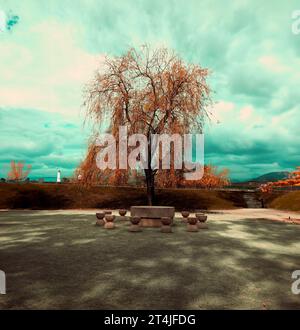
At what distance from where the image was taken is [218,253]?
8109 millimetres

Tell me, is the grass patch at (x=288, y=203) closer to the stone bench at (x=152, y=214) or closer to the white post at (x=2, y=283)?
the stone bench at (x=152, y=214)

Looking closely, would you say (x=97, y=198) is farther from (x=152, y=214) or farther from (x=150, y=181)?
(x=152, y=214)

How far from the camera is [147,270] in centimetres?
639

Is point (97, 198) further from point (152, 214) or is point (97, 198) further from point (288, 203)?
point (288, 203)

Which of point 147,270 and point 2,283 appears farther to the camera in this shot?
point 147,270

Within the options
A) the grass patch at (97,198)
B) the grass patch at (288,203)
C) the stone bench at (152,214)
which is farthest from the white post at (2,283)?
the grass patch at (288,203)

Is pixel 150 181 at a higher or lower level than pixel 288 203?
higher

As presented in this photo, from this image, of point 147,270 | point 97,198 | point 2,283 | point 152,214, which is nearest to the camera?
point 2,283

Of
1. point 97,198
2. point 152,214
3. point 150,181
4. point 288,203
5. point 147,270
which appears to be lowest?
point 147,270

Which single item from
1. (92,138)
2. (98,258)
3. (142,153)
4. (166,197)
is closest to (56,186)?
(166,197)

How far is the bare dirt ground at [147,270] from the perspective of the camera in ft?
15.5

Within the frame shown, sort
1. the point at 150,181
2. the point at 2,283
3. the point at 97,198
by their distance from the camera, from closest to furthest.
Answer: the point at 2,283 < the point at 150,181 < the point at 97,198

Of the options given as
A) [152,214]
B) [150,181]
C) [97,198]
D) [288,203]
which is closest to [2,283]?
[152,214]

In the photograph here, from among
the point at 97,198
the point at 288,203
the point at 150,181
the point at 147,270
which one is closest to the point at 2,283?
the point at 147,270
